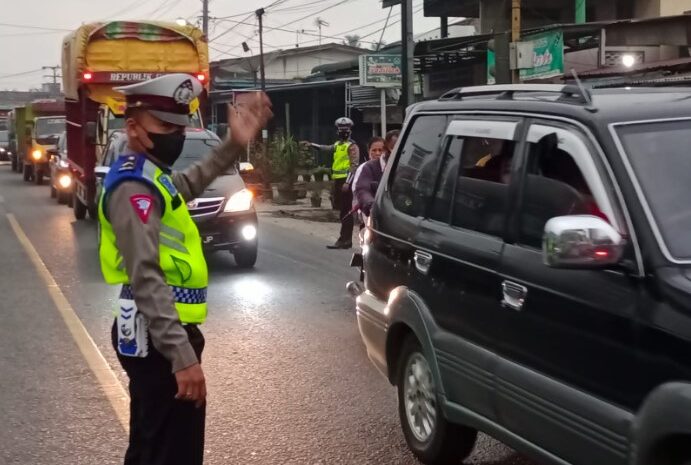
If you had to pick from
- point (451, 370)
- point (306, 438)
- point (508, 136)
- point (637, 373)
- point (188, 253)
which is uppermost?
point (508, 136)

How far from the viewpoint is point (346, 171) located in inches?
611

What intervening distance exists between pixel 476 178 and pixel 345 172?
11.0 m

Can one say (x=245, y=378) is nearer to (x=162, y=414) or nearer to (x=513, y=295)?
(x=513, y=295)

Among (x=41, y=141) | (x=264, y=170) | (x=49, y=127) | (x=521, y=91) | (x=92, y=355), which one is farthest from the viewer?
(x=49, y=127)

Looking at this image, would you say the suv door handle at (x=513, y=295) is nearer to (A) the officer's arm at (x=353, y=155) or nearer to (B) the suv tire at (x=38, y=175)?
(A) the officer's arm at (x=353, y=155)

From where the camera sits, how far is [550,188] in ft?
13.2

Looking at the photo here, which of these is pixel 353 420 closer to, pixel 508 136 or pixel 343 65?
pixel 508 136

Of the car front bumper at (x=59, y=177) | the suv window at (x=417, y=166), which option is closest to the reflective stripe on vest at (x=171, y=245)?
the suv window at (x=417, y=166)

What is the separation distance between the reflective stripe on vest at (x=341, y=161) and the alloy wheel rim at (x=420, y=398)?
1007 centimetres

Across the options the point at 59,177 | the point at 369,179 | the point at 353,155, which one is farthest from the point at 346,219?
the point at 59,177

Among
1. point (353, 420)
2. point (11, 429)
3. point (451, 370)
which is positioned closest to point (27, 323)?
point (11, 429)

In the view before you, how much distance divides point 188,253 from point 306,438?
2.65 metres

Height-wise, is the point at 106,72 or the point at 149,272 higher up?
the point at 106,72

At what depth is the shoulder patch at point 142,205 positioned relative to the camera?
309 centimetres
